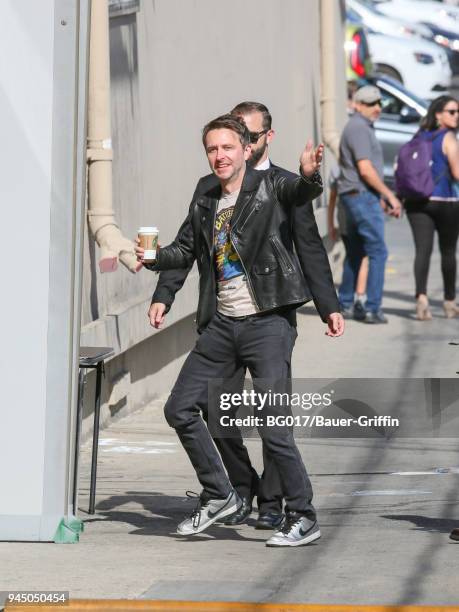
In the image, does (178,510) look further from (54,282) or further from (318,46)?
(318,46)

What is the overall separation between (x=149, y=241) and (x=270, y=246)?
2.06 feet

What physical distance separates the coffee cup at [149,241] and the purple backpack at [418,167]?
7033 millimetres

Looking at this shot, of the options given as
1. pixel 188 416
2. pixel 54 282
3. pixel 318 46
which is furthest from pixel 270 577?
pixel 318 46

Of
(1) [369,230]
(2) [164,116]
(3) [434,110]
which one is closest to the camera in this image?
(2) [164,116]

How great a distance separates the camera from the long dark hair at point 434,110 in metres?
13.2

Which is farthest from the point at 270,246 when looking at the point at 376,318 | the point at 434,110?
the point at 376,318

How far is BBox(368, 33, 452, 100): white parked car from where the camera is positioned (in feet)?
101

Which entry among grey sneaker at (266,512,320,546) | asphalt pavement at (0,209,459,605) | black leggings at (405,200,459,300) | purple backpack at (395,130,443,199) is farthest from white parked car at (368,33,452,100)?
grey sneaker at (266,512,320,546)

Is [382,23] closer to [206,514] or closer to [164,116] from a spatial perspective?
[164,116]

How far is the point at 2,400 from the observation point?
6957mm

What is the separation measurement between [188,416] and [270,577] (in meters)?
0.99

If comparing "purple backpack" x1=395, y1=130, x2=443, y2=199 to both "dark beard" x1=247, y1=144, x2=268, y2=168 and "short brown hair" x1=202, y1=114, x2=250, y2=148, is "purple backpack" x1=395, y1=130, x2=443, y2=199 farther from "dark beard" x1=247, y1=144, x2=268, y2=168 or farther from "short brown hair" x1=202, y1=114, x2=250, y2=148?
"short brown hair" x1=202, y1=114, x2=250, y2=148

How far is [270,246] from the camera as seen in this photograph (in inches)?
277

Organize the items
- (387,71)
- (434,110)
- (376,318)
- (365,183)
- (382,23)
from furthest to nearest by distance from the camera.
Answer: (382,23)
(387,71)
(376,318)
(365,183)
(434,110)
